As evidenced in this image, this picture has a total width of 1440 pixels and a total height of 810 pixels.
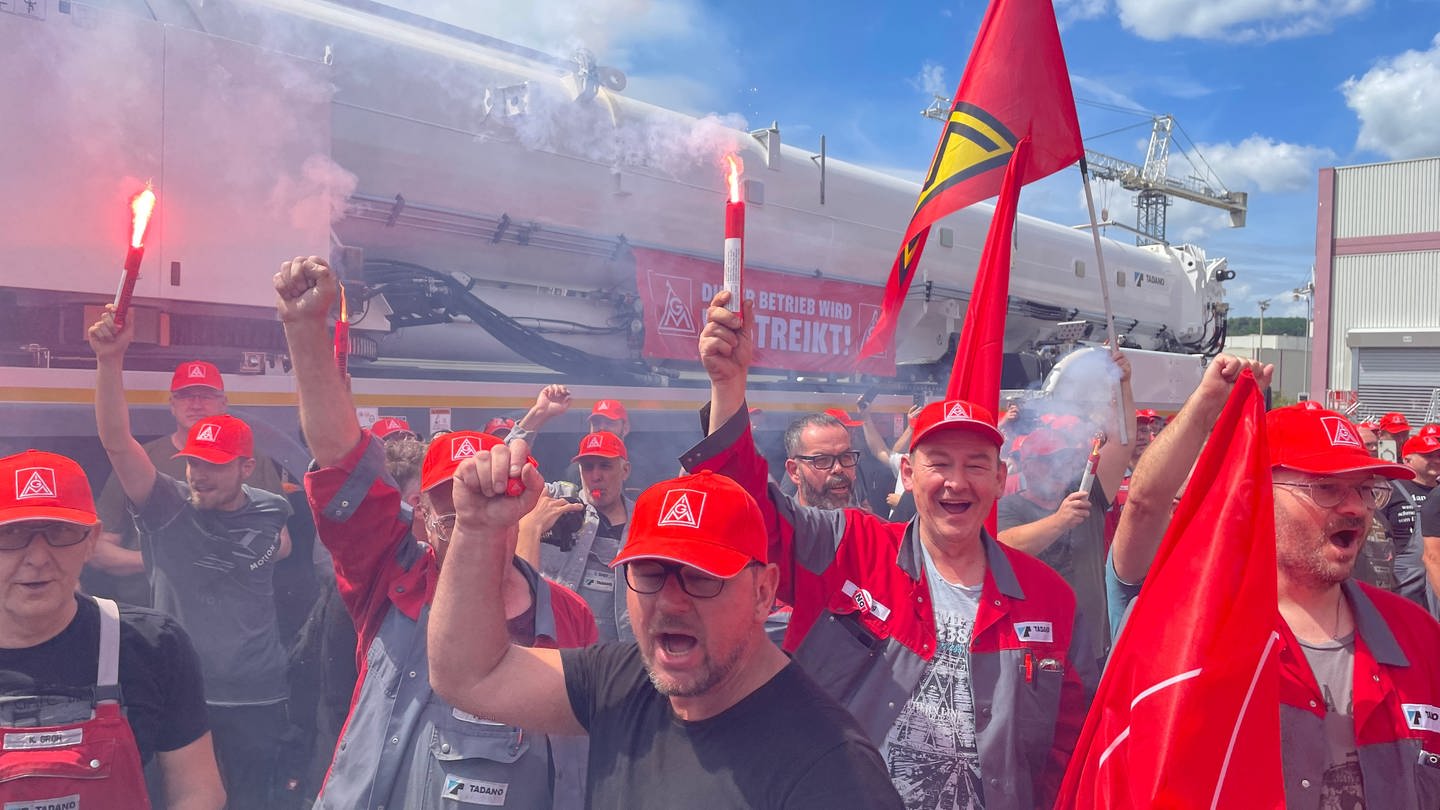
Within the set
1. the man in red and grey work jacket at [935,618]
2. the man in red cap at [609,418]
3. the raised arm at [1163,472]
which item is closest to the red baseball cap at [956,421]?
the man in red and grey work jacket at [935,618]

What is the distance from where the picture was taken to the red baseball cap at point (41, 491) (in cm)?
236

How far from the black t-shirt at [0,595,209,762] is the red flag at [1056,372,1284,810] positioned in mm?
2011

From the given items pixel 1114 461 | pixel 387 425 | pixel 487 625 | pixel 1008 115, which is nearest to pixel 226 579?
pixel 387 425

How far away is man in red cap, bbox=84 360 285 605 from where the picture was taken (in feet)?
13.4

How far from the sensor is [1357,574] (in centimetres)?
415

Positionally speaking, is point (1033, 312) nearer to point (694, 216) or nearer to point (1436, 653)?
point (694, 216)

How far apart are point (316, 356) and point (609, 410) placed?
4.01 m

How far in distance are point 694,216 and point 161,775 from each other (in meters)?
5.60

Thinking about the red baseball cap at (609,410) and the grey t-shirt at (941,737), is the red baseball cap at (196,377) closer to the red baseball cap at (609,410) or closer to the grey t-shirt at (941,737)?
the red baseball cap at (609,410)

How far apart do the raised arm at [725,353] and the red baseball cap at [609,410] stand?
13.0 ft

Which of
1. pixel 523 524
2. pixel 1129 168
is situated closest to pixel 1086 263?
pixel 523 524

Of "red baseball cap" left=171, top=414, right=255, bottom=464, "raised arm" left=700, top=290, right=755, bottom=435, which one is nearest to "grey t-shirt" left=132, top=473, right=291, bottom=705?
"red baseball cap" left=171, top=414, right=255, bottom=464

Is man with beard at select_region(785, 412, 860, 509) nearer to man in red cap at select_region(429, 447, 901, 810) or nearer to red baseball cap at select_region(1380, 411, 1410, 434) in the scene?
man in red cap at select_region(429, 447, 901, 810)

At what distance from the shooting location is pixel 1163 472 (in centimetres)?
249
